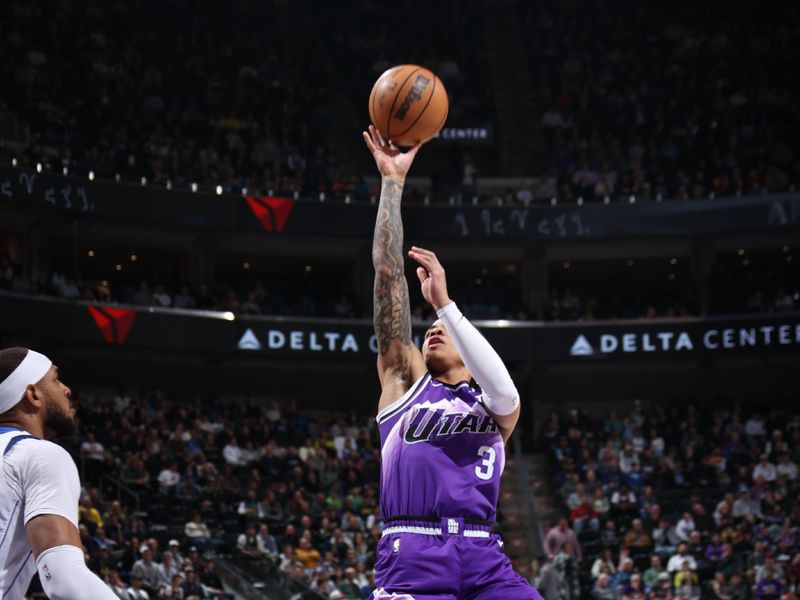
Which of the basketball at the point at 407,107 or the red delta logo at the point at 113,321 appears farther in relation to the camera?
the red delta logo at the point at 113,321

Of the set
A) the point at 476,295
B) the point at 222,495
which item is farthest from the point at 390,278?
the point at 476,295

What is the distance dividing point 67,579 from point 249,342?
958 inches

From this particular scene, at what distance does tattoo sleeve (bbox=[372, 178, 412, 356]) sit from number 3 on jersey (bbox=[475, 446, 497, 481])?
2.41 feet

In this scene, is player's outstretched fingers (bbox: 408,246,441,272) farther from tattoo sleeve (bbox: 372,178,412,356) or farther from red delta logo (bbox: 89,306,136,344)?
red delta logo (bbox: 89,306,136,344)

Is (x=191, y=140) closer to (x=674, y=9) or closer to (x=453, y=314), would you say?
(x=674, y=9)

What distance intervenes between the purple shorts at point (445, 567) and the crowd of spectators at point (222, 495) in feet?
37.2

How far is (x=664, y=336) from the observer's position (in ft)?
94.5

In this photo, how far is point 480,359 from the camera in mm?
5152

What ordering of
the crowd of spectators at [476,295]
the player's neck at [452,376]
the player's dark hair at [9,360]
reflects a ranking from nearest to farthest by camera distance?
the player's dark hair at [9,360] → the player's neck at [452,376] → the crowd of spectators at [476,295]

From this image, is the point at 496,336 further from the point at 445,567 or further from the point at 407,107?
the point at 445,567

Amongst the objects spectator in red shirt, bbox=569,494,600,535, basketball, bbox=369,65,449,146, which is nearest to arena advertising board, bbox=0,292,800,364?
spectator in red shirt, bbox=569,494,600,535

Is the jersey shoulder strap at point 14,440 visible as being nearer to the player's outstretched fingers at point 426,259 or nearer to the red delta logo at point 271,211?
the player's outstretched fingers at point 426,259

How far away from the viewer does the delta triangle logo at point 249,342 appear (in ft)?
91.9

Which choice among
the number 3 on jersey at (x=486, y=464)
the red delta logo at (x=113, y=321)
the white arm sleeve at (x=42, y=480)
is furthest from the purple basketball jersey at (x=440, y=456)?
the red delta logo at (x=113, y=321)
